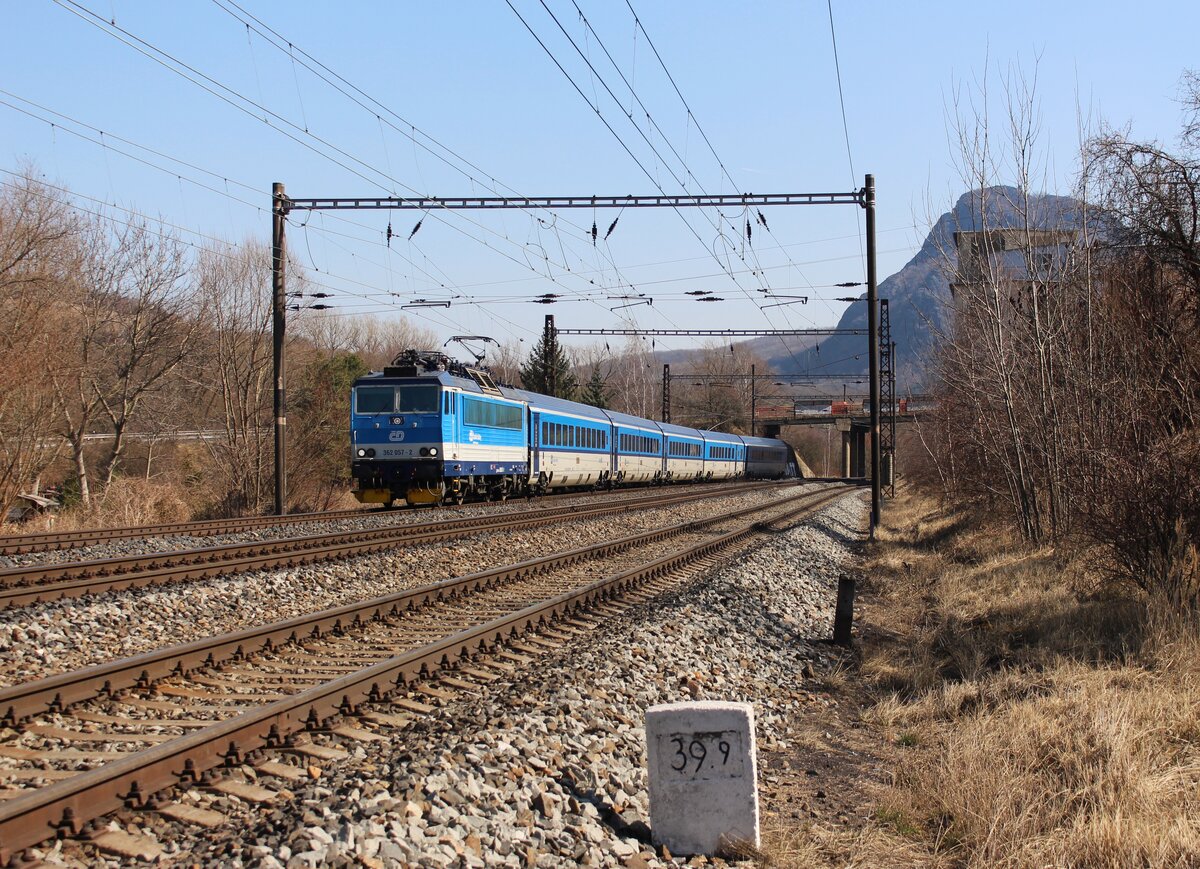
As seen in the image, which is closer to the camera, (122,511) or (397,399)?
(397,399)

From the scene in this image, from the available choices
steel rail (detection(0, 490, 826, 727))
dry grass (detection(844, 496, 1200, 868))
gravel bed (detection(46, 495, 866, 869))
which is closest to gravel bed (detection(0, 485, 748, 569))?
steel rail (detection(0, 490, 826, 727))

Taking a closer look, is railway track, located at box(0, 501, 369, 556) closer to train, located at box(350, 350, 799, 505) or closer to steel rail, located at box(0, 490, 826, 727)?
train, located at box(350, 350, 799, 505)

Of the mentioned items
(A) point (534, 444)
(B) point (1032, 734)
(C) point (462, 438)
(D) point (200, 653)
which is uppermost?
(C) point (462, 438)

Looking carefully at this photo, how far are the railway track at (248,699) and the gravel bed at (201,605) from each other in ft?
3.32

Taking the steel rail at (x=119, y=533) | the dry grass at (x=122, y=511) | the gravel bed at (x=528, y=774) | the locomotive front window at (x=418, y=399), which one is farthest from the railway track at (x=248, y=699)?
the dry grass at (x=122, y=511)

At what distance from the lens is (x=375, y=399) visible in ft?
81.4

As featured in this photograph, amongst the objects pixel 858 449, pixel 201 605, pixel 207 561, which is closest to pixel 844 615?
pixel 201 605

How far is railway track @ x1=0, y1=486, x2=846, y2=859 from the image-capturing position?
16.1 feet

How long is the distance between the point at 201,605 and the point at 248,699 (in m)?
3.88

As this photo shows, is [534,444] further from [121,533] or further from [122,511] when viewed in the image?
[121,533]

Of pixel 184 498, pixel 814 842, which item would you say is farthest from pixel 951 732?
pixel 184 498

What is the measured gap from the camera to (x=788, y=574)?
51.2ft

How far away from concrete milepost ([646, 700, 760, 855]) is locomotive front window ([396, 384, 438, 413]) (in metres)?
19.6

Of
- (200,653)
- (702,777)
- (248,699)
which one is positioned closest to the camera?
(702,777)
